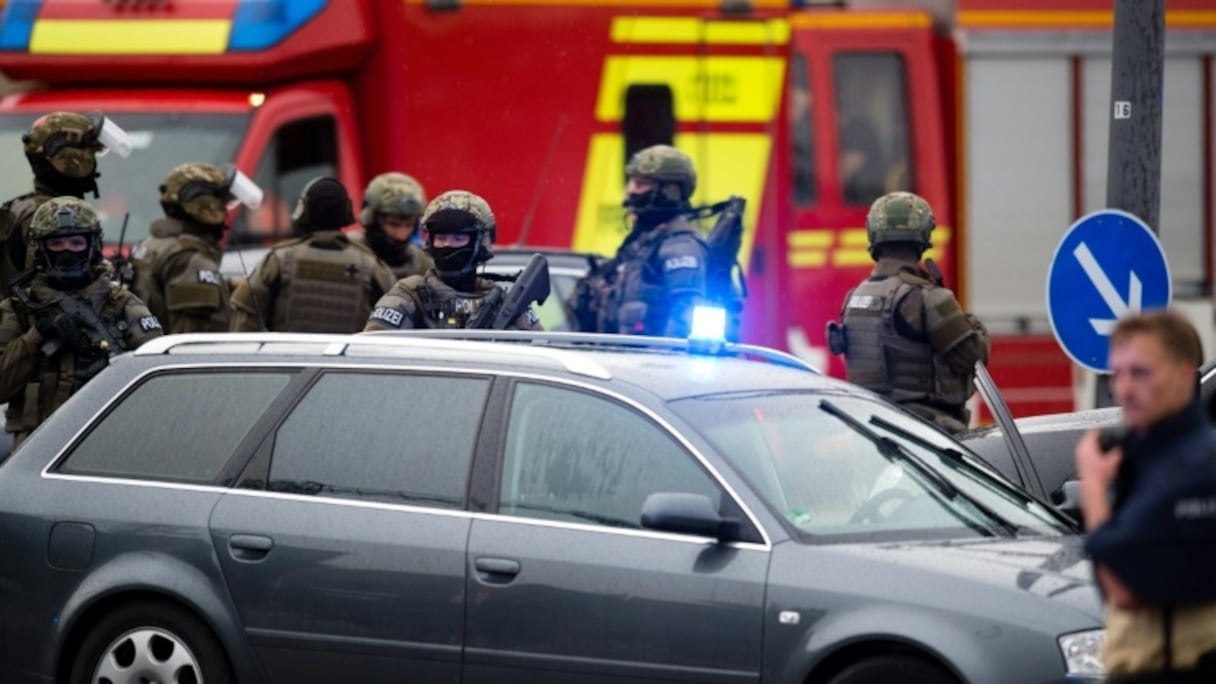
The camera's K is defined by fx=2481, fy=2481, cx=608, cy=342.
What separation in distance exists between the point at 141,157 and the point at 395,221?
2.54 meters

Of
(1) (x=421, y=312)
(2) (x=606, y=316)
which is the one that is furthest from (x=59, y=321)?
(2) (x=606, y=316)

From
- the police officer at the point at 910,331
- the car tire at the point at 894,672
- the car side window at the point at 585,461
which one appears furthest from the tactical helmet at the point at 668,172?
the car tire at the point at 894,672

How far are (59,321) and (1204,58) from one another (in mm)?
10249

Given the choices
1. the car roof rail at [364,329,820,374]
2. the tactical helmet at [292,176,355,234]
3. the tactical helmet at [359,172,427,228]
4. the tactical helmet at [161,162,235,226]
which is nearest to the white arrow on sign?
the car roof rail at [364,329,820,374]

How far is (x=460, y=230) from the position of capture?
9.05 meters

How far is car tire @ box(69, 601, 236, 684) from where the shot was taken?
7.13 m

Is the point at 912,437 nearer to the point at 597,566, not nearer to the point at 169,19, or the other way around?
the point at 597,566

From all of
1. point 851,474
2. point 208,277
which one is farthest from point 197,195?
point 851,474

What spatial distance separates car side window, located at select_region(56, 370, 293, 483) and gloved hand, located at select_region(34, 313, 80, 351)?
1.43 metres

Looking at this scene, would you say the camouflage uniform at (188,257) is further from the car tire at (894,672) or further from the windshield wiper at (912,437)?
the car tire at (894,672)

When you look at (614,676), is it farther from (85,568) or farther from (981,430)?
(981,430)

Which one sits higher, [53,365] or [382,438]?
[53,365]

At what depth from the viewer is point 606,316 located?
10656mm

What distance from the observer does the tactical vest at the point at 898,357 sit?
380 inches
